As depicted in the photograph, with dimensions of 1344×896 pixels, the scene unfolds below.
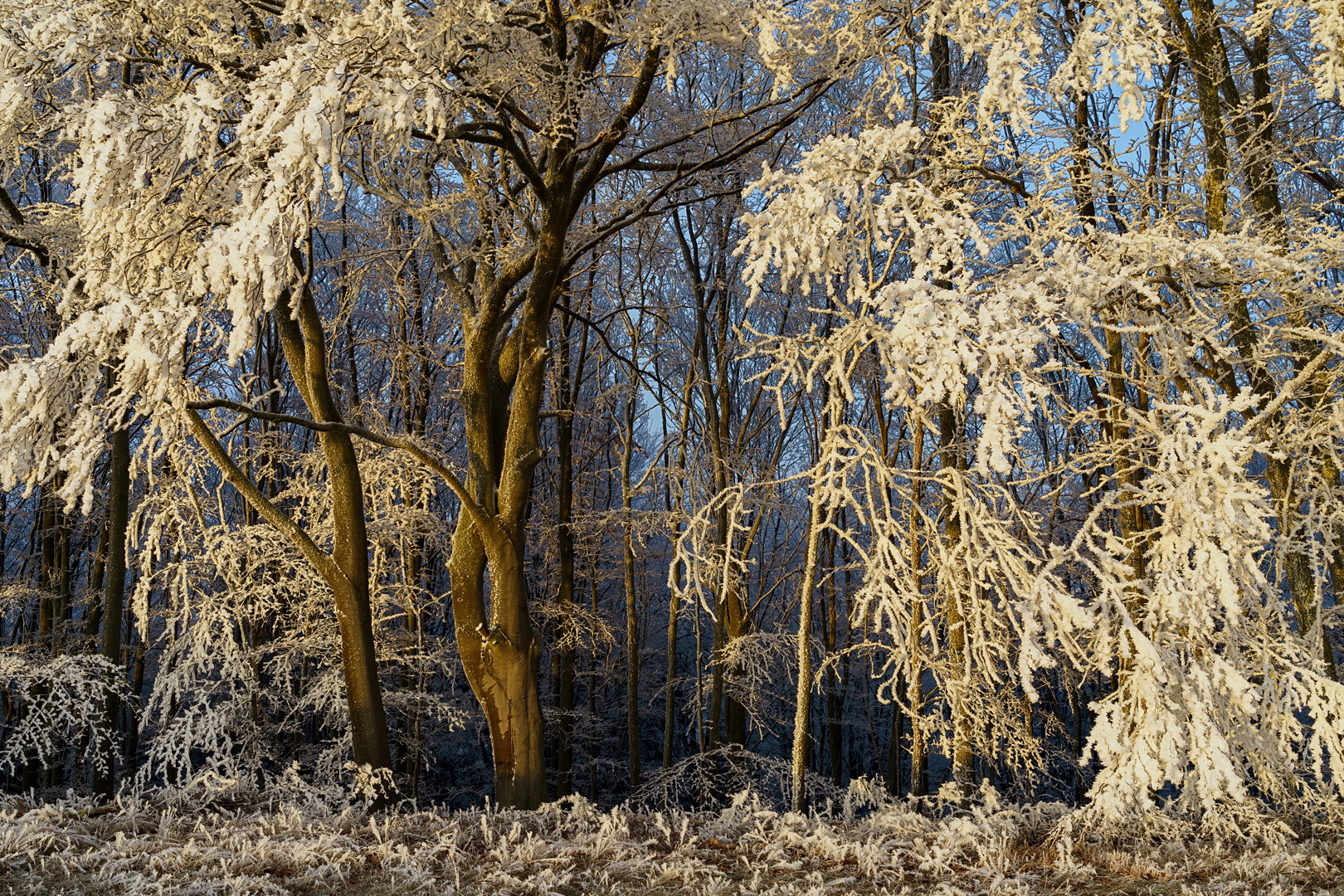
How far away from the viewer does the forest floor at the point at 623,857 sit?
4.04m

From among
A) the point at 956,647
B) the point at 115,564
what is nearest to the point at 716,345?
the point at 956,647

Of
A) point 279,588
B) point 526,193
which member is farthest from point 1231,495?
point 279,588

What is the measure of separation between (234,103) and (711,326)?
7.68 metres

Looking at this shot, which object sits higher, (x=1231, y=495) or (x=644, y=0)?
(x=644, y=0)

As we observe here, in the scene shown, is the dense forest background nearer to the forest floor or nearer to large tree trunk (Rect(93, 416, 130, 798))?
large tree trunk (Rect(93, 416, 130, 798))

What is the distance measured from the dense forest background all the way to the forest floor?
467 millimetres

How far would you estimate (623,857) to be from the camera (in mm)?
4574

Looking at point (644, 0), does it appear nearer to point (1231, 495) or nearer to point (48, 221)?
point (1231, 495)

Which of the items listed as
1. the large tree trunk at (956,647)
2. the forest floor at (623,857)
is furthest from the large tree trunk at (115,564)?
the large tree trunk at (956,647)

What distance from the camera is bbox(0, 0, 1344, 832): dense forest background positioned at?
168 inches

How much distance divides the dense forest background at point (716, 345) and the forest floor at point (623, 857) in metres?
0.47

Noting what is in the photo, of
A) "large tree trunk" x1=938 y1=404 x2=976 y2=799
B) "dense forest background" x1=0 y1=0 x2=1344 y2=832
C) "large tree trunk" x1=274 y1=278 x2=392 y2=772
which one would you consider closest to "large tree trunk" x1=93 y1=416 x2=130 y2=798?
"dense forest background" x1=0 y1=0 x2=1344 y2=832

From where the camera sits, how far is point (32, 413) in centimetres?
409

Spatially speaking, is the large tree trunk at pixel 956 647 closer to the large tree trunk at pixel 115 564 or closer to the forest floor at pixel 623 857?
the forest floor at pixel 623 857
